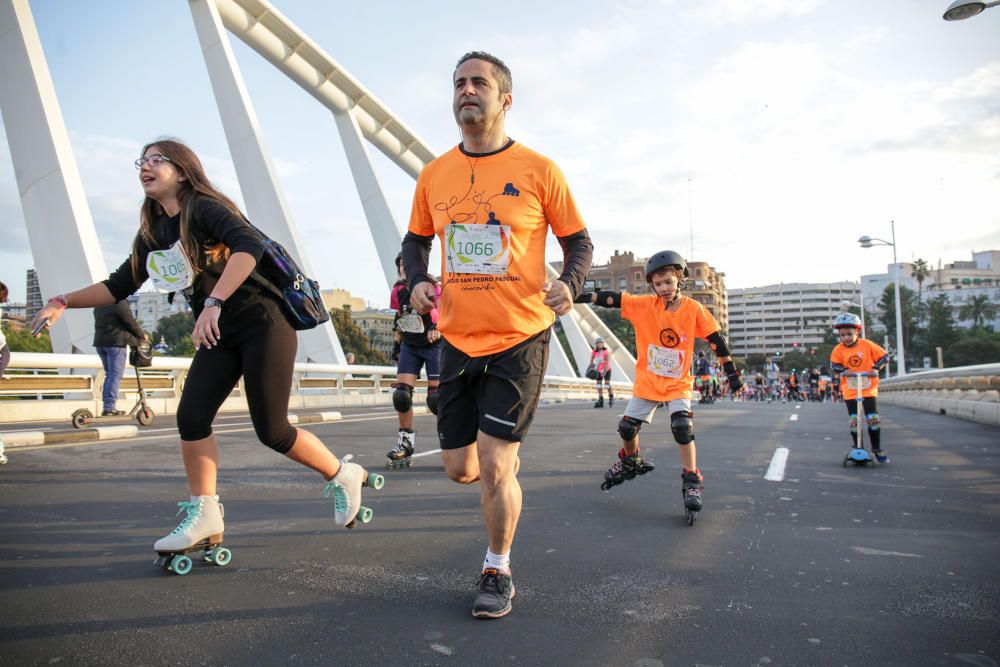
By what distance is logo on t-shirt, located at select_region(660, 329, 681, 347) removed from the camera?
18.2 ft

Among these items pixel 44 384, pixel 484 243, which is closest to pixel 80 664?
pixel 484 243

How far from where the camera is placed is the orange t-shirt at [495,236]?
3064mm

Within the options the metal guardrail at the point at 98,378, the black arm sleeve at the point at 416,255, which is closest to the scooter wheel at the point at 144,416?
the metal guardrail at the point at 98,378

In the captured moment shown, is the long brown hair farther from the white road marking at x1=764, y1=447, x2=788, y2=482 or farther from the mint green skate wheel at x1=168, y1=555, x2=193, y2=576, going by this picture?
the white road marking at x1=764, y1=447, x2=788, y2=482

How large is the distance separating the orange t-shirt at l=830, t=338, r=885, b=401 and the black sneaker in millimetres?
6780

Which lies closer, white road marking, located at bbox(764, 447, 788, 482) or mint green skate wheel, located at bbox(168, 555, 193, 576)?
mint green skate wheel, located at bbox(168, 555, 193, 576)

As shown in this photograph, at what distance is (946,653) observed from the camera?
243 centimetres

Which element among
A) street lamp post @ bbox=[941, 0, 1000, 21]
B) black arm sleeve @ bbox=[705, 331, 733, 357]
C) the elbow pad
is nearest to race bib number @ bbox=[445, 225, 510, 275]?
the elbow pad

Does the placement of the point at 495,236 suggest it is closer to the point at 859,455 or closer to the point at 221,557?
the point at 221,557

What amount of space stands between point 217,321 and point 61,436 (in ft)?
18.3

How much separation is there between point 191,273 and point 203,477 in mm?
925

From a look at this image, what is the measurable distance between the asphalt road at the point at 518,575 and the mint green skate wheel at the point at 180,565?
69 millimetres

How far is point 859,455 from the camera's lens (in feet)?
25.2

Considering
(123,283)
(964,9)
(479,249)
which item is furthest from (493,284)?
(964,9)
